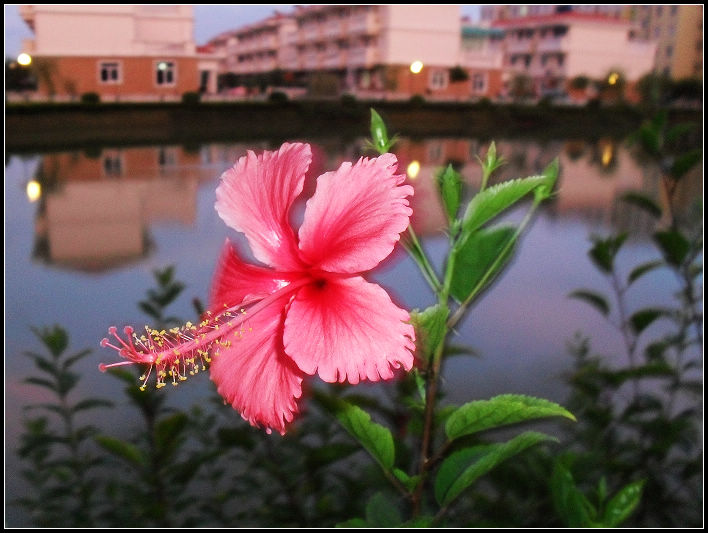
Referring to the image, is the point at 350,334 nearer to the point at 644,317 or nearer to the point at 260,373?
the point at 260,373

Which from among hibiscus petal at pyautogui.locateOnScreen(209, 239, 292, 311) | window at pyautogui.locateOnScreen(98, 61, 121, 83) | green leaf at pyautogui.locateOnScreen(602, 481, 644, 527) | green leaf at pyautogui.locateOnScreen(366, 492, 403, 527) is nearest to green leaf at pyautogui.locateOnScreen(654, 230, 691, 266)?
green leaf at pyautogui.locateOnScreen(602, 481, 644, 527)

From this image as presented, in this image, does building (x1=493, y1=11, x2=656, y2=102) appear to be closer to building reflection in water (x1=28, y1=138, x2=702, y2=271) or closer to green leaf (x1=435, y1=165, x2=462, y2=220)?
building reflection in water (x1=28, y1=138, x2=702, y2=271)

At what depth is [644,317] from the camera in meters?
0.99

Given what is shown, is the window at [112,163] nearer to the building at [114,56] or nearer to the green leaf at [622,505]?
the building at [114,56]

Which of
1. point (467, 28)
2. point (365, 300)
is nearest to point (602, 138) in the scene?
point (467, 28)

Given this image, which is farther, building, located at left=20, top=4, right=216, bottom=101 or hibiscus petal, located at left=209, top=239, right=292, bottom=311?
building, located at left=20, top=4, right=216, bottom=101

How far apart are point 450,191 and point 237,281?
115 mm

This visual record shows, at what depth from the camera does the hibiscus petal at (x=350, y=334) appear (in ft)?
0.78

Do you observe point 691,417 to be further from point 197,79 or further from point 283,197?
point 197,79

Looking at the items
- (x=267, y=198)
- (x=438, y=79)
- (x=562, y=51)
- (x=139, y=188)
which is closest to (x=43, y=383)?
(x=139, y=188)

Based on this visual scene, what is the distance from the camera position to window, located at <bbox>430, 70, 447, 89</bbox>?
185cm

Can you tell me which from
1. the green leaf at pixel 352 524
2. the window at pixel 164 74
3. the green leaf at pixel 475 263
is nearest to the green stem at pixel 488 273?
the green leaf at pixel 475 263

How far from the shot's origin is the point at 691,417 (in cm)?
108

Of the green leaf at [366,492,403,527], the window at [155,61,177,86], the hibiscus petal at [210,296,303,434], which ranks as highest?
the window at [155,61,177,86]
